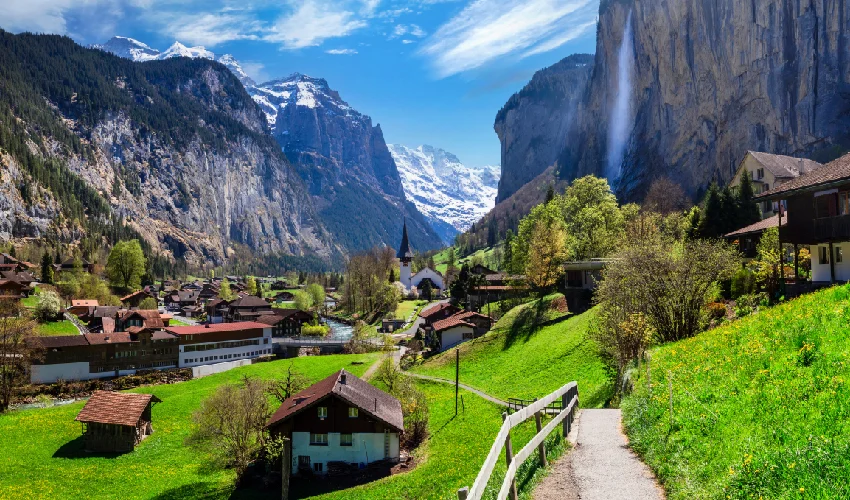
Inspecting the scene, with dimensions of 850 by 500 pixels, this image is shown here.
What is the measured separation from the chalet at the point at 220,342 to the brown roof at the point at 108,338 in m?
6.15

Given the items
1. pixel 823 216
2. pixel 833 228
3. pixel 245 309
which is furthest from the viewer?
pixel 245 309

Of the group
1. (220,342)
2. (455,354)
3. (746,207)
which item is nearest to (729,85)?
(746,207)

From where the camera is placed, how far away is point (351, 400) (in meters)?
36.4

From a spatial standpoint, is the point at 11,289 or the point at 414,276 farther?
the point at 414,276

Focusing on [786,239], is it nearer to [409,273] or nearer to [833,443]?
[833,443]

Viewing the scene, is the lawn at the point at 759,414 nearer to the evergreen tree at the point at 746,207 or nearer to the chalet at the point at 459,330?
the evergreen tree at the point at 746,207

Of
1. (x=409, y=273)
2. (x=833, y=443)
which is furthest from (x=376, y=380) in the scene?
(x=409, y=273)

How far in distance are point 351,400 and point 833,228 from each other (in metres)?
29.5

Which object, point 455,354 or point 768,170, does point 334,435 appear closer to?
point 455,354

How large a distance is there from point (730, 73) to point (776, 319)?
137m

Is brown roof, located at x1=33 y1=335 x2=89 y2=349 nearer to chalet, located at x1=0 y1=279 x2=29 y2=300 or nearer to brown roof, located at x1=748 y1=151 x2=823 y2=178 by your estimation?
chalet, located at x1=0 y1=279 x2=29 y2=300

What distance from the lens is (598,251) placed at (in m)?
70.4

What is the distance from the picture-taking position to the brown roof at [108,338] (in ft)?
244

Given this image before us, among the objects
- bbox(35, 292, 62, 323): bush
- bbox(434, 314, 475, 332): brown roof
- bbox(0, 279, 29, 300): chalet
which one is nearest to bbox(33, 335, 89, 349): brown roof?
bbox(35, 292, 62, 323): bush
